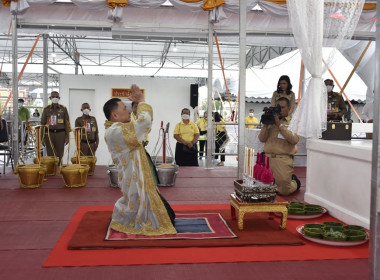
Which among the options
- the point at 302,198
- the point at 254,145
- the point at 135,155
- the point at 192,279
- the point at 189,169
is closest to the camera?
the point at 192,279

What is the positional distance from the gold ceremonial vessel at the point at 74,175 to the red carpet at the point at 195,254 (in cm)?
234

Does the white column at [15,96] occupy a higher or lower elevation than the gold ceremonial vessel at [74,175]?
higher

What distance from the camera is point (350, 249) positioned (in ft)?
9.98

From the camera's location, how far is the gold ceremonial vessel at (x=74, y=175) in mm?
5418

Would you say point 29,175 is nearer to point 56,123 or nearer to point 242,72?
point 56,123

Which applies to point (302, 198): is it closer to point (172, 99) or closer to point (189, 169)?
point (189, 169)

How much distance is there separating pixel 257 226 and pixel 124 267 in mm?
1372

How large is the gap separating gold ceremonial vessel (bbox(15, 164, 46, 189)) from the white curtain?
314 cm

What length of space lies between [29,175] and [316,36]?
3.69m

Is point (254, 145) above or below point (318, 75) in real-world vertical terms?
below

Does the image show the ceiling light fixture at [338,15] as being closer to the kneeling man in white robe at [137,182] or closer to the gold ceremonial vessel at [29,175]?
the kneeling man in white robe at [137,182]

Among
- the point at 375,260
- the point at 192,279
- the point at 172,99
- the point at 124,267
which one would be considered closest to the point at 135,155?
the point at 124,267

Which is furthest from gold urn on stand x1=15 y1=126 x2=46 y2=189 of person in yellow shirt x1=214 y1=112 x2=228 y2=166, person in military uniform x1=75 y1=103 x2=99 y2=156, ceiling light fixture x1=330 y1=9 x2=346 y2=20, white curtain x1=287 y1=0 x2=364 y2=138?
person in yellow shirt x1=214 y1=112 x2=228 y2=166

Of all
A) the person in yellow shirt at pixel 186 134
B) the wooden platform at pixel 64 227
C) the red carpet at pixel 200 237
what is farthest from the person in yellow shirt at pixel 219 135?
the red carpet at pixel 200 237
